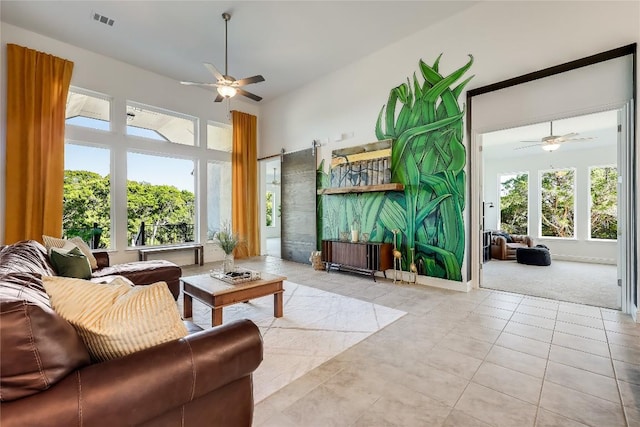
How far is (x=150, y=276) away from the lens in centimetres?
358

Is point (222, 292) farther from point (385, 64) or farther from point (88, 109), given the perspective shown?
point (88, 109)

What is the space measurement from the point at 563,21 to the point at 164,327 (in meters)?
5.27

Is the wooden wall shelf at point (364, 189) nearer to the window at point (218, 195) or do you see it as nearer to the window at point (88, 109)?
the window at point (218, 195)

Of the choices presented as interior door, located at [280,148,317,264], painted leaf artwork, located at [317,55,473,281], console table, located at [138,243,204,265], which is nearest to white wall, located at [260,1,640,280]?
painted leaf artwork, located at [317,55,473,281]

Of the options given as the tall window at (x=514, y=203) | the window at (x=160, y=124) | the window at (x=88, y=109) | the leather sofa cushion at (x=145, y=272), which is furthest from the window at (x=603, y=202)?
the window at (x=88, y=109)

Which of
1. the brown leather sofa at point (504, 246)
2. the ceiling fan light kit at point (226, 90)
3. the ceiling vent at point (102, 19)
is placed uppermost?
the ceiling vent at point (102, 19)

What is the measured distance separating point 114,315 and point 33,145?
538 cm

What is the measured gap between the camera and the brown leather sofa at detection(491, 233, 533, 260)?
7.37 meters

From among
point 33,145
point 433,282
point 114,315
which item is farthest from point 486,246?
point 33,145

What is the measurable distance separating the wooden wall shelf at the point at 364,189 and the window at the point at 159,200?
3.19m

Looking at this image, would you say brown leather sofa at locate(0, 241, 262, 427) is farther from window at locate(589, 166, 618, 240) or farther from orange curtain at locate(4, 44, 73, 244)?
window at locate(589, 166, 618, 240)

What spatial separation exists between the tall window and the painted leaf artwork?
5821mm

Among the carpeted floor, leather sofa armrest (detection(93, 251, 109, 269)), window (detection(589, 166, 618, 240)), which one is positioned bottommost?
the carpeted floor

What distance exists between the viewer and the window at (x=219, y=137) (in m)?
7.36
